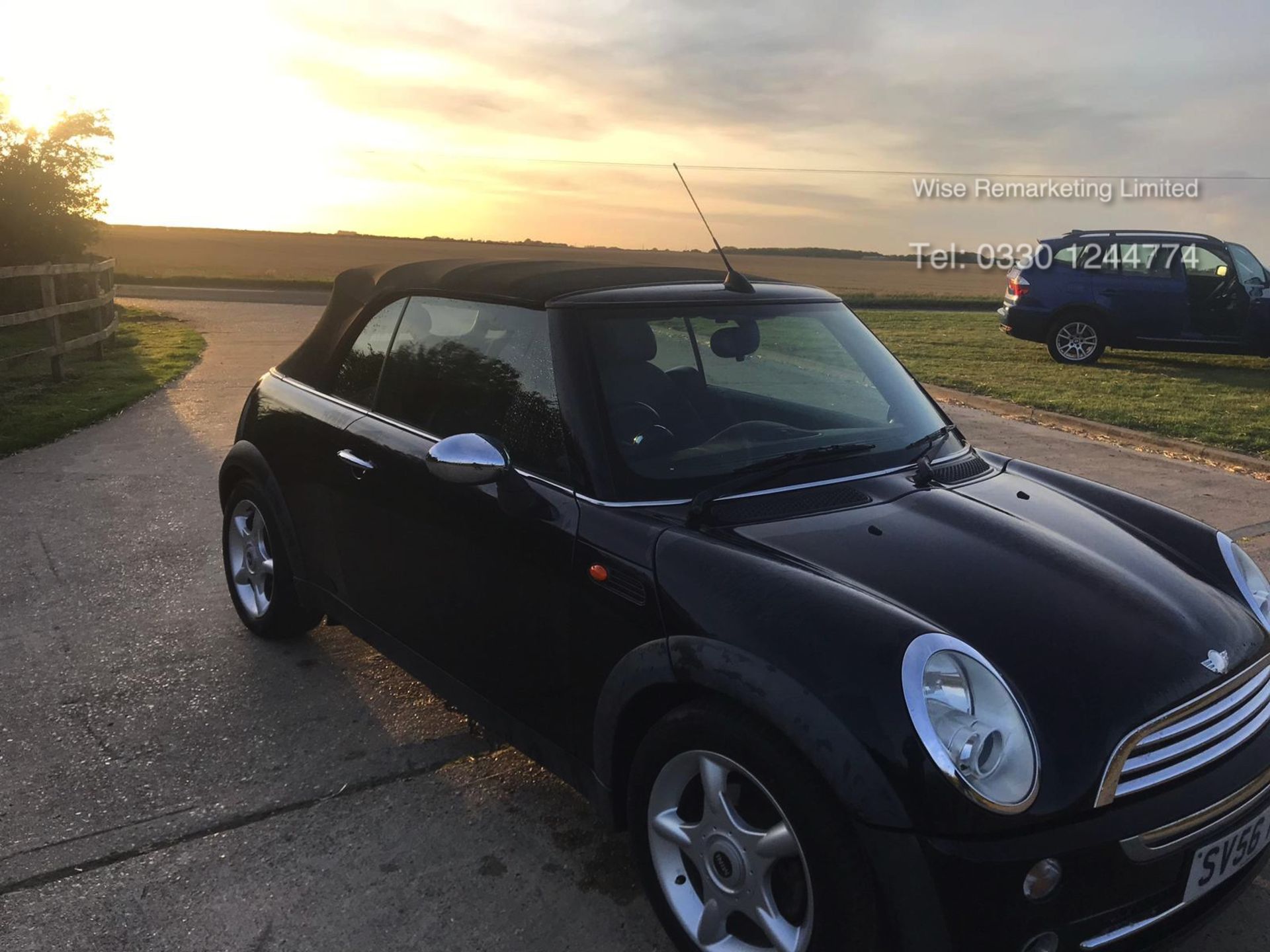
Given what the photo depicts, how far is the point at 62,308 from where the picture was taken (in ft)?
40.5

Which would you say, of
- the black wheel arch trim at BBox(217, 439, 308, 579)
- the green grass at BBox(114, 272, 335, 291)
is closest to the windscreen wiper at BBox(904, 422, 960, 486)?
the black wheel arch trim at BBox(217, 439, 308, 579)

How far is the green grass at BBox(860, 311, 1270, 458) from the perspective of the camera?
9680 millimetres

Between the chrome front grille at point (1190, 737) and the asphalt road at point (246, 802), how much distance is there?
2.23 feet

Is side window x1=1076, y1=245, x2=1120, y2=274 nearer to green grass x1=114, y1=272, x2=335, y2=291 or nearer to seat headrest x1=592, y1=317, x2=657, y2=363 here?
seat headrest x1=592, y1=317, x2=657, y2=363

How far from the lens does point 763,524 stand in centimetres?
257

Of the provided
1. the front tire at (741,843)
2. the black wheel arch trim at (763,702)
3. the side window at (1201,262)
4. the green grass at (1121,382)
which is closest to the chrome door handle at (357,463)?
the black wheel arch trim at (763,702)

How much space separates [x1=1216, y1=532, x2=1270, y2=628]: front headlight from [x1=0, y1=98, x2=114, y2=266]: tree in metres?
17.2

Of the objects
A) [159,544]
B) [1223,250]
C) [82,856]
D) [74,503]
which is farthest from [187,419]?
[1223,250]

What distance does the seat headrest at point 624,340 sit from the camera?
292 centimetres

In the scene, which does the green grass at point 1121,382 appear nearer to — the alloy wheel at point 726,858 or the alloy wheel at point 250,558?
the alloy wheel at point 250,558

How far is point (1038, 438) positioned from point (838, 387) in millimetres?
6521

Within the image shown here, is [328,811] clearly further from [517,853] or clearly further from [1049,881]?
[1049,881]

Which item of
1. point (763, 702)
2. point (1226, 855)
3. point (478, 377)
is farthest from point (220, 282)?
point (1226, 855)

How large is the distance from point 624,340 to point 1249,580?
187cm
